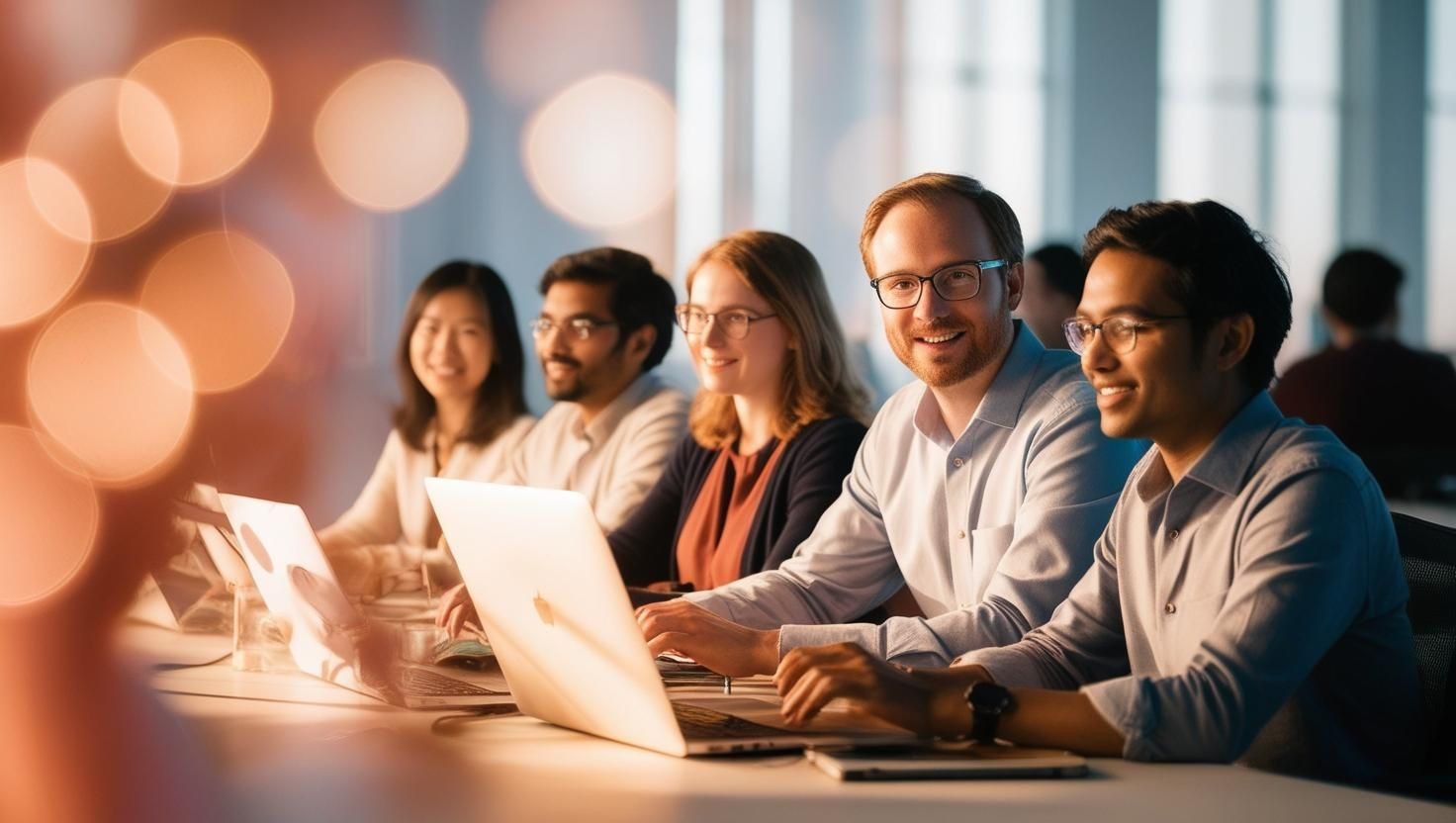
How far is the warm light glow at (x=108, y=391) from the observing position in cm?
48

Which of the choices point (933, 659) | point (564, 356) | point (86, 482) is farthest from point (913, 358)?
point (86, 482)

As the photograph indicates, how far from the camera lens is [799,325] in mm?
2887

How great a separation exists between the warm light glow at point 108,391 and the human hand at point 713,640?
54.4 inches

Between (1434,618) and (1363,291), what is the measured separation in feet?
11.1

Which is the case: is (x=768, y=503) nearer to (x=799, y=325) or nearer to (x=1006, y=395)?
(x=799, y=325)

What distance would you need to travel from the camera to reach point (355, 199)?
19.0 feet

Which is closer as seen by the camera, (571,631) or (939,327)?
(571,631)

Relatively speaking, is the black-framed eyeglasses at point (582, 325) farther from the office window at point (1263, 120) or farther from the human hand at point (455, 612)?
the office window at point (1263, 120)

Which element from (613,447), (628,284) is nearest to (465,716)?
(613,447)

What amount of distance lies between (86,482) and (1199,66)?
7.84 metres

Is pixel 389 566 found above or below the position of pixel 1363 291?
below

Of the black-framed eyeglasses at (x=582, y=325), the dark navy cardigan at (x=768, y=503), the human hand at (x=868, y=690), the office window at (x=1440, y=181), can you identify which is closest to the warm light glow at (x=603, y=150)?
the black-framed eyeglasses at (x=582, y=325)

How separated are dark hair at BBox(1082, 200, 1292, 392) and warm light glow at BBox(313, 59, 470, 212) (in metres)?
4.55

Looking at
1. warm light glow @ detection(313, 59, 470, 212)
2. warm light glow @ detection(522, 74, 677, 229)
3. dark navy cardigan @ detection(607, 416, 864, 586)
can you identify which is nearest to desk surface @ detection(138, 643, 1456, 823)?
dark navy cardigan @ detection(607, 416, 864, 586)
